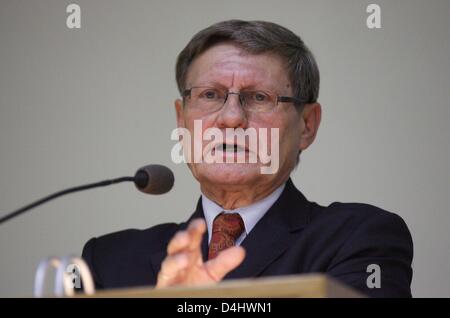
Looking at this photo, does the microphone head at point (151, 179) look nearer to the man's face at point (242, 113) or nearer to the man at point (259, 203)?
the man at point (259, 203)

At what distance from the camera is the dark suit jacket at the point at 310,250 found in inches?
84.4

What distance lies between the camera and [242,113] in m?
2.41

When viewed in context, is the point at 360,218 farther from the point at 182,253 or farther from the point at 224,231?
the point at 182,253

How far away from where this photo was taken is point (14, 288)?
121 inches

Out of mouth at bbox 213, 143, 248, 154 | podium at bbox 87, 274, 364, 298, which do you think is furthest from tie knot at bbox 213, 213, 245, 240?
podium at bbox 87, 274, 364, 298

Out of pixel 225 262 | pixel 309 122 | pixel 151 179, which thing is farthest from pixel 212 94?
pixel 225 262

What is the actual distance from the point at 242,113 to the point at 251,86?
0.09 m

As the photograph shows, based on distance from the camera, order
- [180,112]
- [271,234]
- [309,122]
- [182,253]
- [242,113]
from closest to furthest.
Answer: [182,253]
[271,234]
[242,113]
[309,122]
[180,112]

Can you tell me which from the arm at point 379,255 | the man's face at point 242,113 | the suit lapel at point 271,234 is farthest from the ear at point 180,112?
the arm at point 379,255

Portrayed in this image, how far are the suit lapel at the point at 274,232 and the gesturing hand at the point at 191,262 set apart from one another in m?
0.71

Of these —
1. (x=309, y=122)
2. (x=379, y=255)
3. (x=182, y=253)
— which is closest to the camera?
(x=182, y=253)

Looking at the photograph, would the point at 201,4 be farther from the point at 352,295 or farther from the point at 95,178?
the point at 352,295

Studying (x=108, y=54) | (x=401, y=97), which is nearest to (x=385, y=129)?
(x=401, y=97)

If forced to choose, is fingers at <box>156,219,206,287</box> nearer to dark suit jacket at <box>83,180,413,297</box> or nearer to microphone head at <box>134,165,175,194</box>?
microphone head at <box>134,165,175,194</box>
